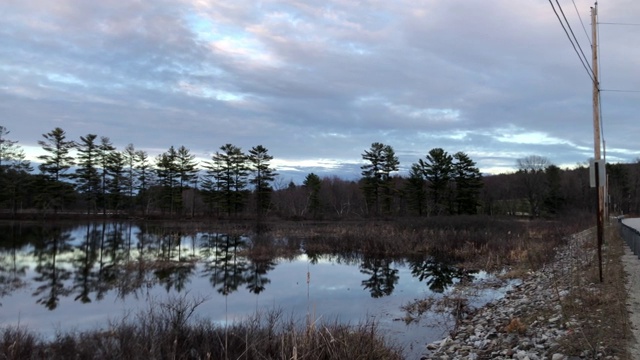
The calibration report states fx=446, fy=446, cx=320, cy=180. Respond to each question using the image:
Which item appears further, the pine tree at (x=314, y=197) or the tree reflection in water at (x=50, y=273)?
the pine tree at (x=314, y=197)

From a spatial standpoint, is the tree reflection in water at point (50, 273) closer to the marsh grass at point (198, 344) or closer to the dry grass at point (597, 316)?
the marsh grass at point (198, 344)

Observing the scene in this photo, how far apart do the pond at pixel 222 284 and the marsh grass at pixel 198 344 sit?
2.18ft

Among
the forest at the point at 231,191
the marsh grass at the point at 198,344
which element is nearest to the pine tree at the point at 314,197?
the forest at the point at 231,191

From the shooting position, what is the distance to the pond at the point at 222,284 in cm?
1289

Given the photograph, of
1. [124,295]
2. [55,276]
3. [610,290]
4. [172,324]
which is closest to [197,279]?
[124,295]

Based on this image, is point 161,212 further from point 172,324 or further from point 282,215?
point 172,324

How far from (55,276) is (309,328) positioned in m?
17.6

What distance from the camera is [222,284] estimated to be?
19188 millimetres

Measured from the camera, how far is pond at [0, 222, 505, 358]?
12.9 metres

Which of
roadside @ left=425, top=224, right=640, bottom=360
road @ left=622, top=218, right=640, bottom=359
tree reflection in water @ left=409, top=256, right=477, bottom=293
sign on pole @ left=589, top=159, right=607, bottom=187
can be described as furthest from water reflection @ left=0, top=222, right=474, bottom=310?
sign on pole @ left=589, top=159, right=607, bottom=187

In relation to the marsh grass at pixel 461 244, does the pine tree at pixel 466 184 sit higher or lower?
higher

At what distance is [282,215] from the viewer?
74312 millimetres

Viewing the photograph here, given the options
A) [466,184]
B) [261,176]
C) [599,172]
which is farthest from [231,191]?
[599,172]

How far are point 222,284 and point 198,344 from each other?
11.0 meters
